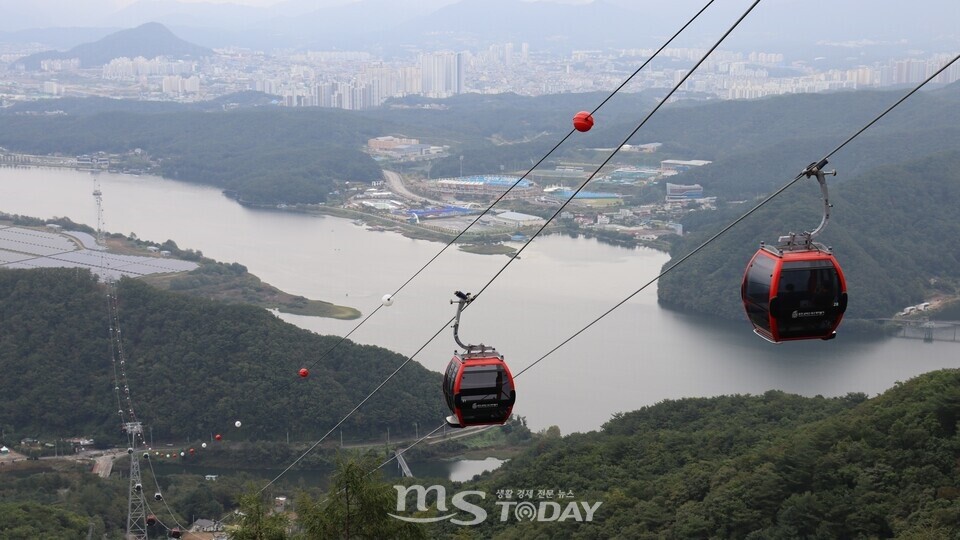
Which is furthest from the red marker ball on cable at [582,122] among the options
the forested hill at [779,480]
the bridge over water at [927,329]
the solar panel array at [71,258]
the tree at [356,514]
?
the solar panel array at [71,258]

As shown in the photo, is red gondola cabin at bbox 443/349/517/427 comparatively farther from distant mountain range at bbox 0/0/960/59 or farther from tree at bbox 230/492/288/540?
distant mountain range at bbox 0/0/960/59

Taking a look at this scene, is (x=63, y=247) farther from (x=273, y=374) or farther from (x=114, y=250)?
(x=273, y=374)

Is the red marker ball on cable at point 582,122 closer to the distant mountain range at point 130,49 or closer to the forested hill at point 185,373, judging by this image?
the forested hill at point 185,373

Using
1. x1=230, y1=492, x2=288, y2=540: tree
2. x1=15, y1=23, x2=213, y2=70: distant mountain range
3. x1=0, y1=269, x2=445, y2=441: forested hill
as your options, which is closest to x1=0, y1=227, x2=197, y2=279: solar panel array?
x1=0, y1=269, x2=445, y2=441: forested hill

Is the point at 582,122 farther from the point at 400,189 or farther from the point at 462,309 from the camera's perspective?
the point at 400,189

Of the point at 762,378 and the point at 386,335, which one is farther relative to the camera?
the point at 386,335

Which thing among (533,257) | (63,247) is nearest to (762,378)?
(533,257)
